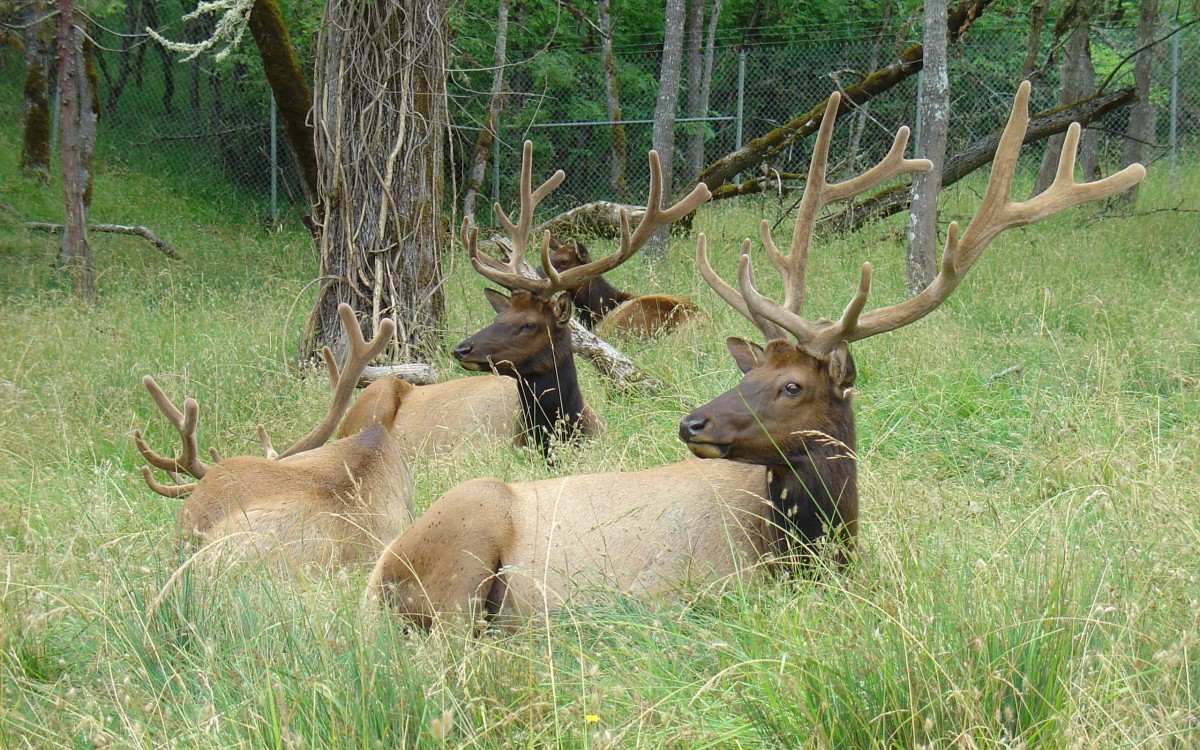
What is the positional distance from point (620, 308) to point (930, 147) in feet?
9.72

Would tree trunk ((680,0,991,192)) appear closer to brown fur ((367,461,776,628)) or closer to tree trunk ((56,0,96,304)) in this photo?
tree trunk ((56,0,96,304))

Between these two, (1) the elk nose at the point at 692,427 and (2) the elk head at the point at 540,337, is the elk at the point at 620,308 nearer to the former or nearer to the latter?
(2) the elk head at the point at 540,337

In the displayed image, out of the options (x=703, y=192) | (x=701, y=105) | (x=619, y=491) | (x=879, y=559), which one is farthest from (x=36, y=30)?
(x=879, y=559)

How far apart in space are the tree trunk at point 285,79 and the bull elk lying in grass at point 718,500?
710cm

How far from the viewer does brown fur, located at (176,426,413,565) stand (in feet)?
14.2

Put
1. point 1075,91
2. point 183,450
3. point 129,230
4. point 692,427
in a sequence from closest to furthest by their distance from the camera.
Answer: point 692,427
point 183,450
point 1075,91
point 129,230

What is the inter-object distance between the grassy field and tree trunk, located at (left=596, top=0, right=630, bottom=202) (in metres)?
9.10

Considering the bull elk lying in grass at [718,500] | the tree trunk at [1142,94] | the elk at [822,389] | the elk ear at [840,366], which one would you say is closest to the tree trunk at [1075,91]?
the tree trunk at [1142,94]

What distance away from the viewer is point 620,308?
400 inches

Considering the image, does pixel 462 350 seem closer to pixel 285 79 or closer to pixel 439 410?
pixel 439 410

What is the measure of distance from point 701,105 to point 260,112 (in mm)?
7483

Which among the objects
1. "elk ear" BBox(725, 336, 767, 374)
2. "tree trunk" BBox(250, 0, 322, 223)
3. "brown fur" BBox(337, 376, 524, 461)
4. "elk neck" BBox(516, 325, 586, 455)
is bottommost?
"brown fur" BBox(337, 376, 524, 461)

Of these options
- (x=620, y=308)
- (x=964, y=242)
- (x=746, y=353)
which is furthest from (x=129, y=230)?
(x=964, y=242)

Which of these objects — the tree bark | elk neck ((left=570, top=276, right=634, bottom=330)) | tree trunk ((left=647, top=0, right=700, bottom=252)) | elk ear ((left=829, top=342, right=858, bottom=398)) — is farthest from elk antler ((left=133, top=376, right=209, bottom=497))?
the tree bark
